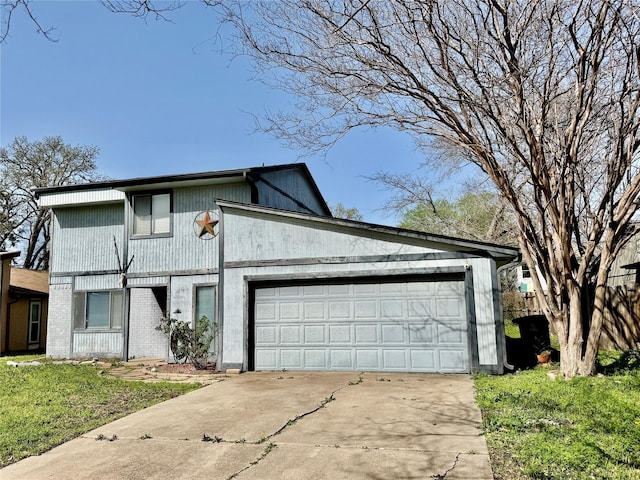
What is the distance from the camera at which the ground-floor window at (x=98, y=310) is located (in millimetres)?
13688

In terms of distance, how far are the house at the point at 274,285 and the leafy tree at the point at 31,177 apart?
1677cm

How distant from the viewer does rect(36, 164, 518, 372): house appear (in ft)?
31.6

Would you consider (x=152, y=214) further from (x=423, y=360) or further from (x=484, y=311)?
(x=484, y=311)

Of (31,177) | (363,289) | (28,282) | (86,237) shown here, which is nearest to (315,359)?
(363,289)

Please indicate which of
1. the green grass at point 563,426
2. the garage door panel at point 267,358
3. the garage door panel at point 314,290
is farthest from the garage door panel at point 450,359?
the garage door panel at point 267,358

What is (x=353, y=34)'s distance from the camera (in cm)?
789

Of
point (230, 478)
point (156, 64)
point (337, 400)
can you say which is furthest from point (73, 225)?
point (230, 478)

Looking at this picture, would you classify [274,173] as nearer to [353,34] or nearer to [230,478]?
[353,34]

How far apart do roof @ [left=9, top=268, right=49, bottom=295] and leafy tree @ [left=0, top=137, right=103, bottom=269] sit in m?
9.00

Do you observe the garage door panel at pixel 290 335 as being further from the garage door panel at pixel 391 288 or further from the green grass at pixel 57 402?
the green grass at pixel 57 402

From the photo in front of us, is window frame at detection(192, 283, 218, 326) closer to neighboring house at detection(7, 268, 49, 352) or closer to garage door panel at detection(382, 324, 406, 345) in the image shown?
garage door panel at detection(382, 324, 406, 345)

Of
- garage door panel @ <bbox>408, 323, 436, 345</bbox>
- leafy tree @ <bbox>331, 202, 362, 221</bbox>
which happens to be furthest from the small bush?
leafy tree @ <bbox>331, 202, 362, 221</bbox>

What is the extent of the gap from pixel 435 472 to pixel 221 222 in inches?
322

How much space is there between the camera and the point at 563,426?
515 cm
